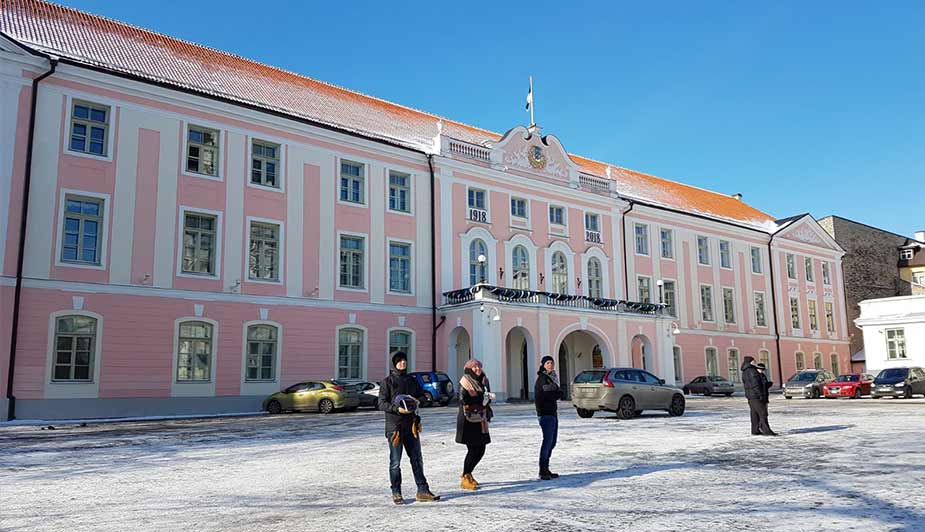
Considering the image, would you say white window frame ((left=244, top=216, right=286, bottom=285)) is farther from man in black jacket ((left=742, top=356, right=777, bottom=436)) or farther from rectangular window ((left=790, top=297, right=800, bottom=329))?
rectangular window ((left=790, top=297, right=800, bottom=329))

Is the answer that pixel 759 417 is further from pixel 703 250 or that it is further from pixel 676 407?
pixel 703 250

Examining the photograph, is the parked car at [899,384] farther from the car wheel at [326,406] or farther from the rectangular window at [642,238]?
the car wheel at [326,406]

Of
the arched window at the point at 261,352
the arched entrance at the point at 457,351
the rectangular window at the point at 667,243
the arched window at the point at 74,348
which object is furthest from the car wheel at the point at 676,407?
the rectangular window at the point at 667,243

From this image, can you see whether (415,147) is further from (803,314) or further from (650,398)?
(803,314)

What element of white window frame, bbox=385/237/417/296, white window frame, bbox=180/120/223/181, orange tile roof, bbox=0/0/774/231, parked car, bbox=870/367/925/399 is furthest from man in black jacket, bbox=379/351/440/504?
parked car, bbox=870/367/925/399

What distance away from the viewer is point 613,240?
39719 millimetres

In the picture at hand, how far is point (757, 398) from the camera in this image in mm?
14758

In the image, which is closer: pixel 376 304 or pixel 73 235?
pixel 73 235

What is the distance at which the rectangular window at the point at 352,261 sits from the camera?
29.4 m

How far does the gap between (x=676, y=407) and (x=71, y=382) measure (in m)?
17.8

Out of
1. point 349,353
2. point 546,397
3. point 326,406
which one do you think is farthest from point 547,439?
point 349,353

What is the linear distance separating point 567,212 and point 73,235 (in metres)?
22.8

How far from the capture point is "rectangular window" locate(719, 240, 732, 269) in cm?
4662

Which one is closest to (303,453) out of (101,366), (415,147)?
(101,366)
